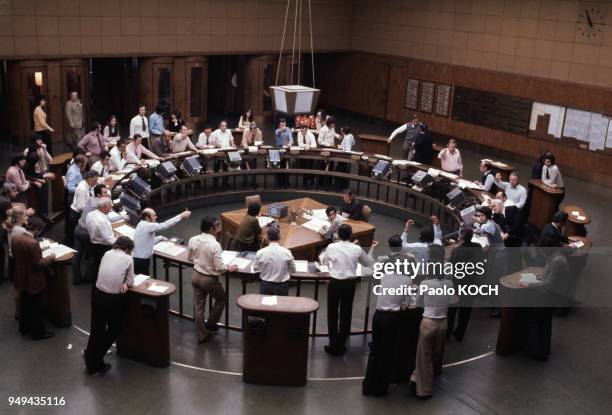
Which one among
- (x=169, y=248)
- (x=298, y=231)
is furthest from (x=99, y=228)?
(x=298, y=231)

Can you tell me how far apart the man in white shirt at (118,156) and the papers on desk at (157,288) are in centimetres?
Result: 475

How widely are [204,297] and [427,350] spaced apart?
8.30 ft

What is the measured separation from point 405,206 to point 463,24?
736cm

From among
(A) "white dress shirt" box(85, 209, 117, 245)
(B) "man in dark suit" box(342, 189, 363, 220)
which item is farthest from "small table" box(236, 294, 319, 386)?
(B) "man in dark suit" box(342, 189, 363, 220)

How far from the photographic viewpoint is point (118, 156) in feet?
36.1

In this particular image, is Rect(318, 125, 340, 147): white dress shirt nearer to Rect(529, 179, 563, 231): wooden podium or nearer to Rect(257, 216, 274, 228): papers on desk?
Rect(257, 216, 274, 228): papers on desk

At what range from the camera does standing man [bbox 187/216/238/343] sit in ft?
22.8

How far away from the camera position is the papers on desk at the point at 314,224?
994 centimetres

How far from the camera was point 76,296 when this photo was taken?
834 cm

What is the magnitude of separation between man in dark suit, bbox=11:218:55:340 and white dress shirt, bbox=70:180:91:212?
176 centimetres

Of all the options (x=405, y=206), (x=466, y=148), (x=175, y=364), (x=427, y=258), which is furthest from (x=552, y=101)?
(x=175, y=364)

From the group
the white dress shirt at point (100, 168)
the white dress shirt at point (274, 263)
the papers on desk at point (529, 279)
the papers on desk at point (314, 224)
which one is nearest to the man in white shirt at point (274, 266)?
Answer: the white dress shirt at point (274, 263)

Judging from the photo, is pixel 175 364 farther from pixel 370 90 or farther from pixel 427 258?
pixel 370 90

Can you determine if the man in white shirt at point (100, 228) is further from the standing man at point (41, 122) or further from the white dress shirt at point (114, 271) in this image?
the standing man at point (41, 122)
